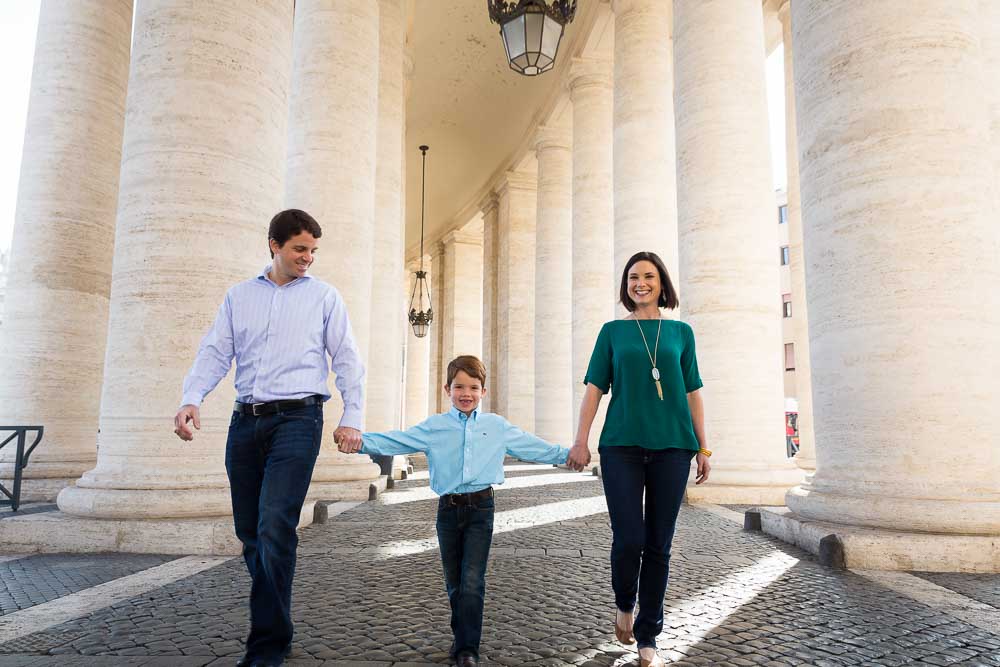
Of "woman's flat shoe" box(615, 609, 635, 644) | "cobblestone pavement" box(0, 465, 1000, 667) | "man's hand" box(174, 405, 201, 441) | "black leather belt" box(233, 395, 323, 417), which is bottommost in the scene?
"cobblestone pavement" box(0, 465, 1000, 667)

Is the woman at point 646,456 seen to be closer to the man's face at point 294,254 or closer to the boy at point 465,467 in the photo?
the boy at point 465,467

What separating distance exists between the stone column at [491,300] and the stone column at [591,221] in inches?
712

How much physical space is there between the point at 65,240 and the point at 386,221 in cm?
1067

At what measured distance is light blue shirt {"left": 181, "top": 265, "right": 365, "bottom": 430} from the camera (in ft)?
18.2

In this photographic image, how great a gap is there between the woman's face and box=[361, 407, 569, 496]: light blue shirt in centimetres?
141

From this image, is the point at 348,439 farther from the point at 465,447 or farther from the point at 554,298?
the point at 554,298

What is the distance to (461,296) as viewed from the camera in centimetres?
6144

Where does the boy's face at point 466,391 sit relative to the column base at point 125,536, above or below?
above

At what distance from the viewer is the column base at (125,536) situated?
9.91m

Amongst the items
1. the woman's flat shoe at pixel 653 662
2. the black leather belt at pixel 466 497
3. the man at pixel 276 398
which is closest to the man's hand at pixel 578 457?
the black leather belt at pixel 466 497

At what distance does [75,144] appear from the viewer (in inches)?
722

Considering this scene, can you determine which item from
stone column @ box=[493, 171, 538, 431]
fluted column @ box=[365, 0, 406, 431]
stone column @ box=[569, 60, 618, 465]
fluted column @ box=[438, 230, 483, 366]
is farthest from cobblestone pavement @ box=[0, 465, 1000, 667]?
fluted column @ box=[438, 230, 483, 366]

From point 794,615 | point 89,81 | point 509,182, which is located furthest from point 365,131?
point 509,182

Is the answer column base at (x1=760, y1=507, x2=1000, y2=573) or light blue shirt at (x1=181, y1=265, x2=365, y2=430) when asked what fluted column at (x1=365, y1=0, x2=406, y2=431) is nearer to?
column base at (x1=760, y1=507, x2=1000, y2=573)
